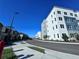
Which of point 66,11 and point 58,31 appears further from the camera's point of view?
point 66,11

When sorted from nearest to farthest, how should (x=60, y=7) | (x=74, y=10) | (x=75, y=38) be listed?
1. (x=75, y=38)
2. (x=60, y=7)
3. (x=74, y=10)

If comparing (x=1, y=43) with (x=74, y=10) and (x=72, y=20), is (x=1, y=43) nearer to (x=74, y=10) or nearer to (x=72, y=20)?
(x=72, y=20)

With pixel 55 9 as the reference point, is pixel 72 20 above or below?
below

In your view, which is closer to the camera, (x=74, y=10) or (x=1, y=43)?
(x=1, y=43)

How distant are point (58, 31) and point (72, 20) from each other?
369 inches

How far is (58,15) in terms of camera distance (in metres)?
43.1

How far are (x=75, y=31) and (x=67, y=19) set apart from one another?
617 centimetres

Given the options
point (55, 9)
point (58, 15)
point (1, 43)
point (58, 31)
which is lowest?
point (1, 43)

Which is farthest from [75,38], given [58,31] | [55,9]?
[55,9]

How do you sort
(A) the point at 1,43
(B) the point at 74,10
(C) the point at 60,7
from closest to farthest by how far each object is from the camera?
(A) the point at 1,43 → (C) the point at 60,7 → (B) the point at 74,10

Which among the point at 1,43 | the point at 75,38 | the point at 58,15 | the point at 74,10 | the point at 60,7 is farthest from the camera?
the point at 74,10

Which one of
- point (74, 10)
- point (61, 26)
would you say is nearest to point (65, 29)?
point (61, 26)

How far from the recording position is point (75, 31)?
43.9 m

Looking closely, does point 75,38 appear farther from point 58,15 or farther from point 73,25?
point 58,15
